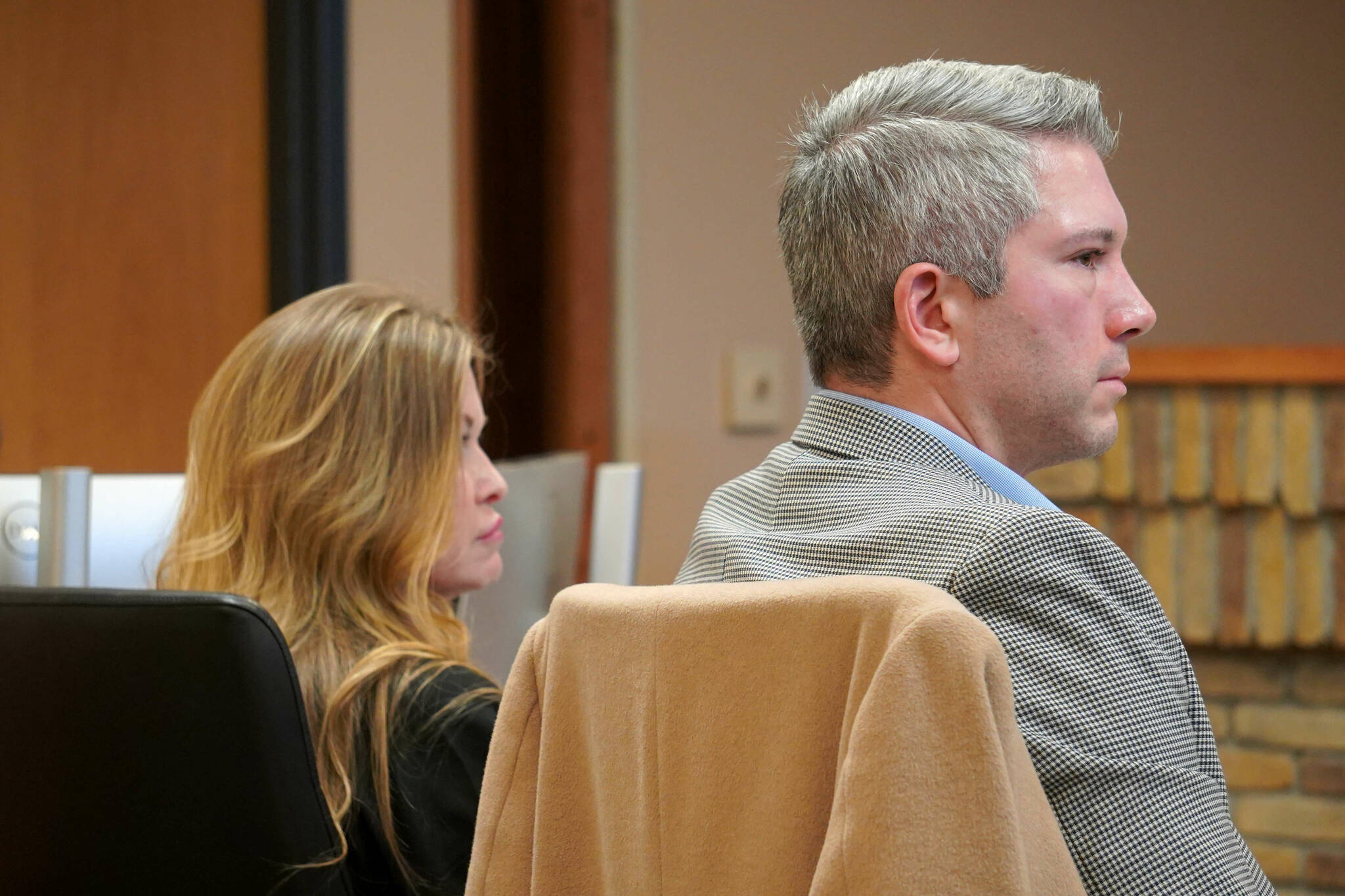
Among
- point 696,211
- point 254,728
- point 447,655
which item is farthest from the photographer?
point 696,211

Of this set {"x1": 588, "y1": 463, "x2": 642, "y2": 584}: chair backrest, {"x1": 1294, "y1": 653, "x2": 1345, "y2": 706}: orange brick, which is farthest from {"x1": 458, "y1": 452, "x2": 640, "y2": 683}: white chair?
{"x1": 1294, "y1": 653, "x2": 1345, "y2": 706}: orange brick

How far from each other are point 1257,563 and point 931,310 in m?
1.58

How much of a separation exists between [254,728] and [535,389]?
85.6 inches

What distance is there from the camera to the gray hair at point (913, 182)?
0.88m

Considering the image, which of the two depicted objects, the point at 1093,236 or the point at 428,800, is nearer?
the point at 1093,236

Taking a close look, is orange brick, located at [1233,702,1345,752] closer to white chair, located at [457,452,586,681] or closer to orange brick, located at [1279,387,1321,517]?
orange brick, located at [1279,387,1321,517]

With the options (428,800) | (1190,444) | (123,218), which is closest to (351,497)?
(428,800)

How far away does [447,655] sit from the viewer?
1.16 meters

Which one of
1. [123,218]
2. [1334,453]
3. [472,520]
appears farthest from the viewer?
[123,218]

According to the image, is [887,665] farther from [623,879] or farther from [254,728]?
[254,728]

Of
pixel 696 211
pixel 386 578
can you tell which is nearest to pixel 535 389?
pixel 696 211

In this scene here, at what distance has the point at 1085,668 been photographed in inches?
26.3

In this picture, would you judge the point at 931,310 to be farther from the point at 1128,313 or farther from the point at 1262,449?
the point at 1262,449

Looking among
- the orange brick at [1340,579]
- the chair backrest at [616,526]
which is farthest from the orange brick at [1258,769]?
the chair backrest at [616,526]
